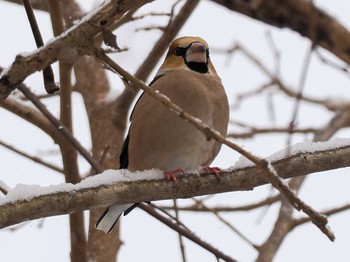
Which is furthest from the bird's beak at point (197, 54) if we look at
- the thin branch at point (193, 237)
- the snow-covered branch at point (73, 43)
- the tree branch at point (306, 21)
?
the tree branch at point (306, 21)

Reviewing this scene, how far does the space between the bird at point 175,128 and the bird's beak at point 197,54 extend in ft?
0.51

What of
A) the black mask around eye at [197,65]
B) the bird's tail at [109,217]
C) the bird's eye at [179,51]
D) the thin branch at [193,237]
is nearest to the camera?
the thin branch at [193,237]

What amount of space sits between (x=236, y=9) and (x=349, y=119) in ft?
11.4

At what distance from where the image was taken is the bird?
10.9 ft

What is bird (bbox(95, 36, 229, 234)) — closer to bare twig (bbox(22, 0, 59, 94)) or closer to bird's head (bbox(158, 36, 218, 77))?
bird's head (bbox(158, 36, 218, 77))

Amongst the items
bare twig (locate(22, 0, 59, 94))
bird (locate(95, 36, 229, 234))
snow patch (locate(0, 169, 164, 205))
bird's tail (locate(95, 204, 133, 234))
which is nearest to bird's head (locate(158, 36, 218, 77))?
bird (locate(95, 36, 229, 234))

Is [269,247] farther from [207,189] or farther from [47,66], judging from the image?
[47,66]

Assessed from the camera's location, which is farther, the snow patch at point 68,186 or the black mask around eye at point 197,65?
the black mask around eye at point 197,65

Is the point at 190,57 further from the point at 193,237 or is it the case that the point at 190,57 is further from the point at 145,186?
the point at 145,186

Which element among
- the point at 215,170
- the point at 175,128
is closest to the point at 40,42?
the point at 215,170

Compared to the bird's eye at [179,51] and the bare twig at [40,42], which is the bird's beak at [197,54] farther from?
the bare twig at [40,42]

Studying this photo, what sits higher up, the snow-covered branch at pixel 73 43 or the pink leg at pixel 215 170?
the pink leg at pixel 215 170

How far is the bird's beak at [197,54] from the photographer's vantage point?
148 inches

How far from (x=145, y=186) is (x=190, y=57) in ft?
5.09
